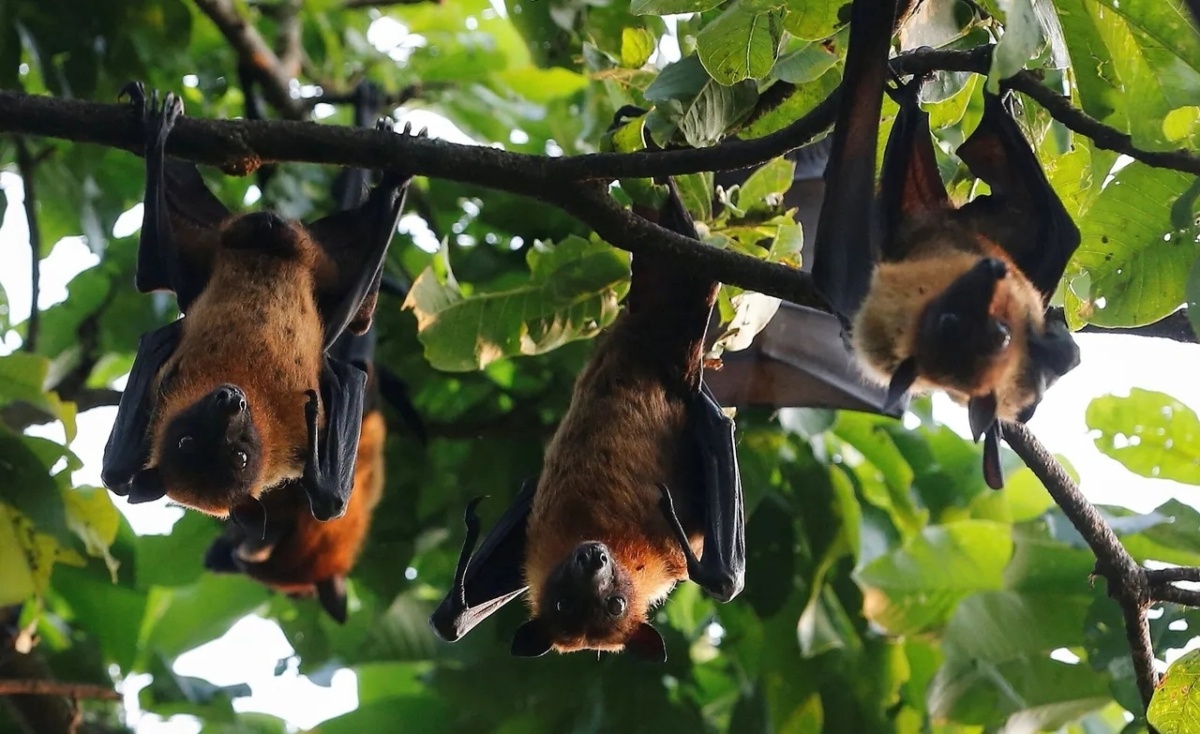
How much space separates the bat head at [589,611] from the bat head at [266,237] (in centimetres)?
159

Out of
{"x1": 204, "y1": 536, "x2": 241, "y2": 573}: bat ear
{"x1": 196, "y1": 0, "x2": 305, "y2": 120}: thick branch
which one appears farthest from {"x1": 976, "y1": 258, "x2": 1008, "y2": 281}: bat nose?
{"x1": 204, "y1": 536, "x2": 241, "y2": 573}: bat ear

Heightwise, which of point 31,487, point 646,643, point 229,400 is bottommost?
point 646,643

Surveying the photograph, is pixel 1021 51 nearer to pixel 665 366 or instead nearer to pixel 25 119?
pixel 665 366

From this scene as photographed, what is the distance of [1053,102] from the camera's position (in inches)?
126

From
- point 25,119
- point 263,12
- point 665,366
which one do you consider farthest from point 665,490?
point 263,12

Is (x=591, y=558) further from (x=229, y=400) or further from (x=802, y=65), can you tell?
(x=802, y=65)

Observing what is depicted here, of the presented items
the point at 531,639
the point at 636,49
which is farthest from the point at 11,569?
the point at 636,49

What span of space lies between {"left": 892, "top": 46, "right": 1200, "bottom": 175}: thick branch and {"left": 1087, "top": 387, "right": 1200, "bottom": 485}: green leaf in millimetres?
1614

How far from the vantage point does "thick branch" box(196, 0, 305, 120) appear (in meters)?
6.36

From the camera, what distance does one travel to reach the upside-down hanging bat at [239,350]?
398 cm

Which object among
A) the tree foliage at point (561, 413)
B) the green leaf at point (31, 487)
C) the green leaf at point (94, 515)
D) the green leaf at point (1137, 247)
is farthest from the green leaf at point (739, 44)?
the green leaf at point (94, 515)

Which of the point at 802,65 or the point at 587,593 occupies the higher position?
the point at 802,65

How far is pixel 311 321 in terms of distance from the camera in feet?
14.7

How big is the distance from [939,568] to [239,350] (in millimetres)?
3255
